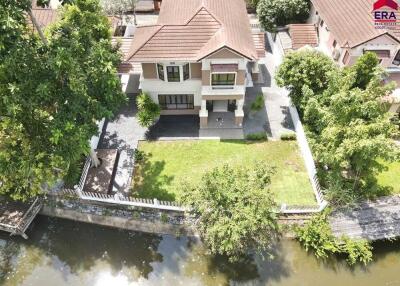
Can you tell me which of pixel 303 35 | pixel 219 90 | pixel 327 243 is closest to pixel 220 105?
pixel 219 90

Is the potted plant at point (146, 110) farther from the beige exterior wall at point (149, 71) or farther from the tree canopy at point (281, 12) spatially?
the tree canopy at point (281, 12)

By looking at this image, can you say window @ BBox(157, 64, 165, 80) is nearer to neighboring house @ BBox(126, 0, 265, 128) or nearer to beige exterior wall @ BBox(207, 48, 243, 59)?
neighboring house @ BBox(126, 0, 265, 128)

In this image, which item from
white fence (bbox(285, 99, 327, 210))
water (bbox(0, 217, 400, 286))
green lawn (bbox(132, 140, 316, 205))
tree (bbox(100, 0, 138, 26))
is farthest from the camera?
tree (bbox(100, 0, 138, 26))

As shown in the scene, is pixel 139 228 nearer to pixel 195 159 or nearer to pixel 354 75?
pixel 195 159

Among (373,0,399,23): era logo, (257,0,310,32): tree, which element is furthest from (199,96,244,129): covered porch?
(373,0,399,23): era logo

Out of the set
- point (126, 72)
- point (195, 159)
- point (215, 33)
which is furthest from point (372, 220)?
point (126, 72)

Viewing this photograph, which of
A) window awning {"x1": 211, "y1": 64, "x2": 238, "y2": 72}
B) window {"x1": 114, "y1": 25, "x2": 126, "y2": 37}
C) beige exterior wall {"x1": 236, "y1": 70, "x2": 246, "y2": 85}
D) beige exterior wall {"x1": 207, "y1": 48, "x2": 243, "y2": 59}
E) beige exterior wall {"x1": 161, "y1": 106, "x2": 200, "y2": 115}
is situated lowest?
beige exterior wall {"x1": 161, "y1": 106, "x2": 200, "y2": 115}
